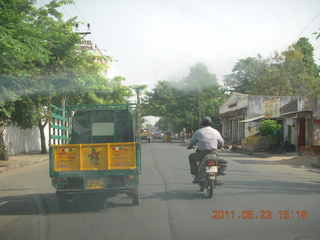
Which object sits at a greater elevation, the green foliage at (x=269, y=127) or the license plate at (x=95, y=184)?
the green foliage at (x=269, y=127)

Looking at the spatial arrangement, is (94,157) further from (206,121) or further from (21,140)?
(21,140)

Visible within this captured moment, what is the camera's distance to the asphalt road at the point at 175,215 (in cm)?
524

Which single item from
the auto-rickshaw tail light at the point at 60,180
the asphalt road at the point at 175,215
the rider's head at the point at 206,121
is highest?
the rider's head at the point at 206,121

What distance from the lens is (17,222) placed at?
243 inches

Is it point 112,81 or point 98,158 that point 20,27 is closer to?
point 98,158

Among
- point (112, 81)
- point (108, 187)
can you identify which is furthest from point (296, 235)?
point (112, 81)

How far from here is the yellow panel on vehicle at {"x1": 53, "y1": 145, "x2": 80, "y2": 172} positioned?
710 centimetres

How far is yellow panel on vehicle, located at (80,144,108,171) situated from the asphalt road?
805 millimetres

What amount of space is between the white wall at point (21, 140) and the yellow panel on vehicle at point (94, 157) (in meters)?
18.3

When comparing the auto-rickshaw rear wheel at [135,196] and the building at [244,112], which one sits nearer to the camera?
the auto-rickshaw rear wheel at [135,196]

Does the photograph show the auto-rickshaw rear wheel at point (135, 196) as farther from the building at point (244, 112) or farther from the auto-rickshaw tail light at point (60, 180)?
the building at point (244, 112)

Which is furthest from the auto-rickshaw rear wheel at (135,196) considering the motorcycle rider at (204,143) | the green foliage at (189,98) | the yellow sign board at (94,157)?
the green foliage at (189,98)
